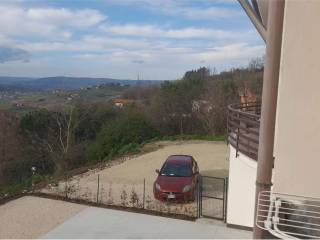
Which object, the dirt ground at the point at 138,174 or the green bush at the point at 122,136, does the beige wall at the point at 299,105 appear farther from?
the green bush at the point at 122,136

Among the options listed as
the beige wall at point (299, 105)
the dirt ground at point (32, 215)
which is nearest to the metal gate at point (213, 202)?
the dirt ground at point (32, 215)

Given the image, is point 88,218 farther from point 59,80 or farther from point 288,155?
point 59,80

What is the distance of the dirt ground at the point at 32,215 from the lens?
10180 mm

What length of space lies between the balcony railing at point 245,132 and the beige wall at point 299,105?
210 centimetres

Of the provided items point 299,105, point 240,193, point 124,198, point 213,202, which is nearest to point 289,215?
point 299,105

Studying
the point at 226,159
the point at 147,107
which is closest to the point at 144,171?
the point at 226,159

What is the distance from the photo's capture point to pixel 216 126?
3100 cm

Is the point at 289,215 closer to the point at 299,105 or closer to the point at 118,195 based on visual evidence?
the point at 299,105

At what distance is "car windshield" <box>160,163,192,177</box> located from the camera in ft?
44.2

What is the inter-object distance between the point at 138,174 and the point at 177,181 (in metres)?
4.42

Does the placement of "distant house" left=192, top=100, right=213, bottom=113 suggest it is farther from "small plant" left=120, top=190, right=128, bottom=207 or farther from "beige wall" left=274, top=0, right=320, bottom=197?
"beige wall" left=274, top=0, right=320, bottom=197

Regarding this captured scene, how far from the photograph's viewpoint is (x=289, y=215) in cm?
515

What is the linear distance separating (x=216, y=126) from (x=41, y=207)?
2035 centimetres

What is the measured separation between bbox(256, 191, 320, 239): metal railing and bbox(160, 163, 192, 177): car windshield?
26.1 ft
